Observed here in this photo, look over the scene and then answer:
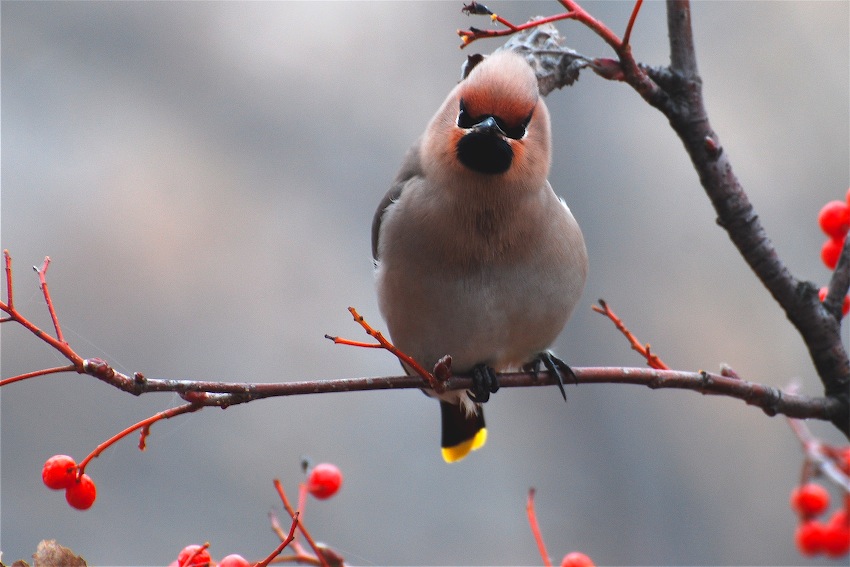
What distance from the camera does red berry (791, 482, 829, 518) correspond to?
80.7 inches

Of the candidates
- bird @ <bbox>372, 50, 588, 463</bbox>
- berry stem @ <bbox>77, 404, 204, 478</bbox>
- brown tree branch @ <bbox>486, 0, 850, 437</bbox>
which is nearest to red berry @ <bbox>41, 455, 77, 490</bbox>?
berry stem @ <bbox>77, 404, 204, 478</bbox>

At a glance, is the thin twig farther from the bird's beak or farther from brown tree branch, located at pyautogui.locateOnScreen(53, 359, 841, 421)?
the bird's beak

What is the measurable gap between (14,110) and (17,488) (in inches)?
62.2

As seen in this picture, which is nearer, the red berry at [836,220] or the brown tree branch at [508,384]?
the brown tree branch at [508,384]

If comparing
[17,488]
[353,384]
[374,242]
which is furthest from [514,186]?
[17,488]

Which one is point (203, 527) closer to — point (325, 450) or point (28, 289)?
point (325, 450)

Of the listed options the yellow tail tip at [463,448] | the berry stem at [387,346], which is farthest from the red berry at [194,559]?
the yellow tail tip at [463,448]

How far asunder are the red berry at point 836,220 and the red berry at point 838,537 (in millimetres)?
751

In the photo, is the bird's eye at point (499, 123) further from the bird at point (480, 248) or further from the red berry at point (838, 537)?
the red berry at point (838, 537)

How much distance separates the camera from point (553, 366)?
187 cm


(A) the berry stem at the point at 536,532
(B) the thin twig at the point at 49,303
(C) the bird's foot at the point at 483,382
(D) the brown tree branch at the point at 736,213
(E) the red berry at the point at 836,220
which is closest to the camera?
(B) the thin twig at the point at 49,303

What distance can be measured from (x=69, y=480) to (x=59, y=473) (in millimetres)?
17

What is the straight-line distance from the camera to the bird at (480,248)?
1.74 m

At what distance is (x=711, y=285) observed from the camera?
176 inches
